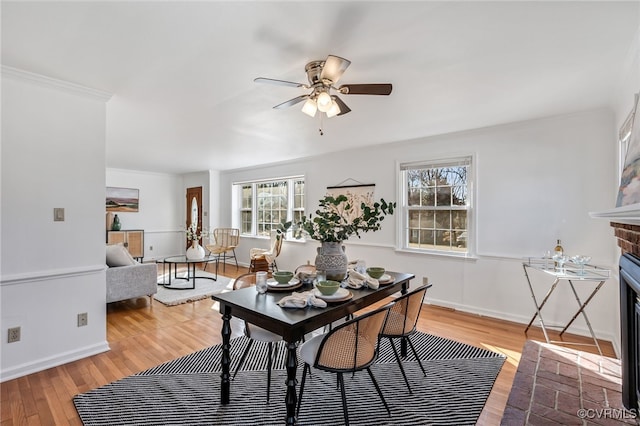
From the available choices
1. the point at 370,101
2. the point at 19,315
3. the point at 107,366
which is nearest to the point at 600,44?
the point at 370,101

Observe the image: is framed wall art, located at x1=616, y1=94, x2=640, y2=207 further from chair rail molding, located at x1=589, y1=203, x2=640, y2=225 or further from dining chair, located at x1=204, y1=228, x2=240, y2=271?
dining chair, located at x1=204, y1=228, x2=240, y2=271

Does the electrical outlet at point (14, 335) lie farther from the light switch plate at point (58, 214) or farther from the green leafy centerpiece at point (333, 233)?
the green leafy centerpiece at point (333, 233)

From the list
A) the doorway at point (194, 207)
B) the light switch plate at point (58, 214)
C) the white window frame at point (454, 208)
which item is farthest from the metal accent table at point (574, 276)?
the doorway at point (194, 207)

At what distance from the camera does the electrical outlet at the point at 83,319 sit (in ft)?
8.63

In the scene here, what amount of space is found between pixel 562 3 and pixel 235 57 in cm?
184

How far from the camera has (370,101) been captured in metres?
2.84

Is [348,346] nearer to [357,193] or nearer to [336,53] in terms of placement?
[336,53]

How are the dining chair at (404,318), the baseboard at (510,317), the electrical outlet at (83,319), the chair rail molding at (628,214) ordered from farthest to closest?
1. the baseboard at (510,317)
2. the electrical outlet at (83,319)
3. the dining chair at (404,318)
4. the chair rail molding at (628,214)

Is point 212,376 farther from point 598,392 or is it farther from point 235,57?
point 598,392

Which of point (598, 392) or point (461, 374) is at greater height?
point (598, 392)

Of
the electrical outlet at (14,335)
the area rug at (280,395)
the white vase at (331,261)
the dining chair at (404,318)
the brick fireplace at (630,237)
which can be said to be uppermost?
the brick fireplace at (630,237)

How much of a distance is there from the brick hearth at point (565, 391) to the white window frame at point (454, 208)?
1.65m

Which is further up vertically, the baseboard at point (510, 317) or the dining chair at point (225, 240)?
the dining chair at point (225, 240)

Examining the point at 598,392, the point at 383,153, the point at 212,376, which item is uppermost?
the point at 383,153
